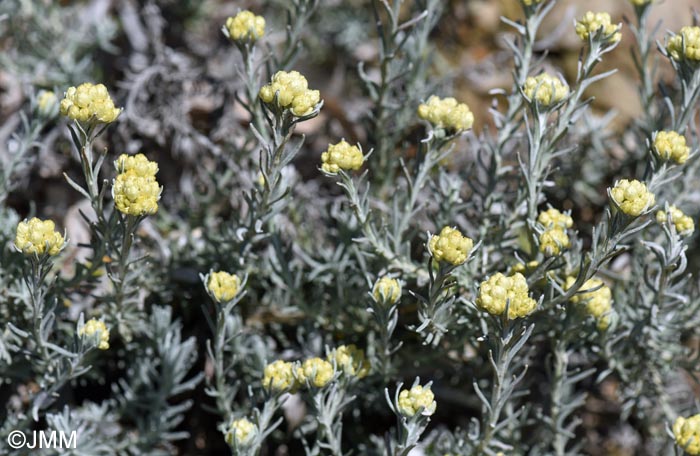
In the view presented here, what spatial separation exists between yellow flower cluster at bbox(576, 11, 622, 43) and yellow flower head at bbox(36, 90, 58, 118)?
1558 mm

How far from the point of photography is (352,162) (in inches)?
69.7

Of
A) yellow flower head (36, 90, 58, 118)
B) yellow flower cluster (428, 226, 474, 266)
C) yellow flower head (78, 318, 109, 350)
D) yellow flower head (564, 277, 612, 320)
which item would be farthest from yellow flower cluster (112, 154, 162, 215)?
yellow flower head (564, 277, 612, 320)

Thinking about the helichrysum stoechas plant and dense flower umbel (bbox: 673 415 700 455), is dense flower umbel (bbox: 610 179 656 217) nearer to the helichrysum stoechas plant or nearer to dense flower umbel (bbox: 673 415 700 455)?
the helichrysum stoechas plant

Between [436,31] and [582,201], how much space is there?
1.45 metres

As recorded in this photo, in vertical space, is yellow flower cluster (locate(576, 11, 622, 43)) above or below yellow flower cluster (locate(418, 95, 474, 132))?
above

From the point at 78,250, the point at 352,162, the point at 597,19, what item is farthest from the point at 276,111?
the point at 78,250

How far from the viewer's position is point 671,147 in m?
1.81

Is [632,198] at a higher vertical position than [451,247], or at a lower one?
higher

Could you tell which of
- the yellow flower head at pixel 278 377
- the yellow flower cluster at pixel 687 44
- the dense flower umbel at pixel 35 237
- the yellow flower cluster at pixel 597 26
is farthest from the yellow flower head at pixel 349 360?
the yellow flower cluster at pixel 687 44

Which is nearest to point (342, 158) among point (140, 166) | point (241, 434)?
point (140, 166)

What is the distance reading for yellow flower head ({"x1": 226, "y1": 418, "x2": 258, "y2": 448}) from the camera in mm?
1794

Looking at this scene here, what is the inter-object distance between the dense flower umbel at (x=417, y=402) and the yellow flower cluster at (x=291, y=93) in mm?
702

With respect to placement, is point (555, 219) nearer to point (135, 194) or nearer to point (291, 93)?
point (291, 93)

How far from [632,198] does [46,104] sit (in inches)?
67.1
